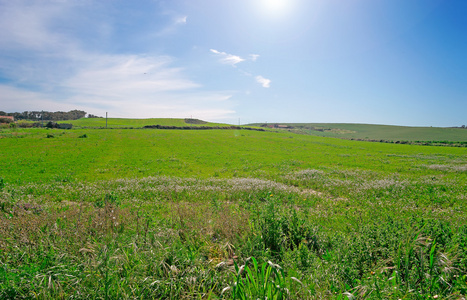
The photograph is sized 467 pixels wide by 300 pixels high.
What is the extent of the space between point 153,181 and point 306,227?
14072 millimetres

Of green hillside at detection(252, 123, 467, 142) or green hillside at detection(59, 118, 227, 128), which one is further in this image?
green hillside at detection(59, 118, 227, 128)

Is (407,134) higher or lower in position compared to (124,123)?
lower

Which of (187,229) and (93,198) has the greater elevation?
(187,229)

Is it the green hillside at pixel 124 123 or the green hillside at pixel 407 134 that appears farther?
the green hillside at pixel 124 123

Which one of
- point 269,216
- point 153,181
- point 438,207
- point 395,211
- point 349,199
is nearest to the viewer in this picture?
point 269,216

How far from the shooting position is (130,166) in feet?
82.7

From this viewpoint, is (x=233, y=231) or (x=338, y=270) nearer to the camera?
(x=338, y=270)

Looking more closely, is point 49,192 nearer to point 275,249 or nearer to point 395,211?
point 275,249

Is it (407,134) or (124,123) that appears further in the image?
(124,123)

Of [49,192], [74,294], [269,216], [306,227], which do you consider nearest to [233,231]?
[269,216]

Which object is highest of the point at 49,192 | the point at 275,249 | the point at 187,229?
the point at 187,229

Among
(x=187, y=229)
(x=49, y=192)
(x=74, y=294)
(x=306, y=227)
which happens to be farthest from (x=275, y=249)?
(x=49, y=192)

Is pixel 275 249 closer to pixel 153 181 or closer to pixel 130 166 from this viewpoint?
pixel 153 181

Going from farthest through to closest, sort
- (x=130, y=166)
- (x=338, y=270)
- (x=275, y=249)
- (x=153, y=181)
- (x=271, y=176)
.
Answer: (x=130, y=166) < (x=271, y=176) < (x=153, y=181) < (x=275, y=249) < (x=338, y=270)
